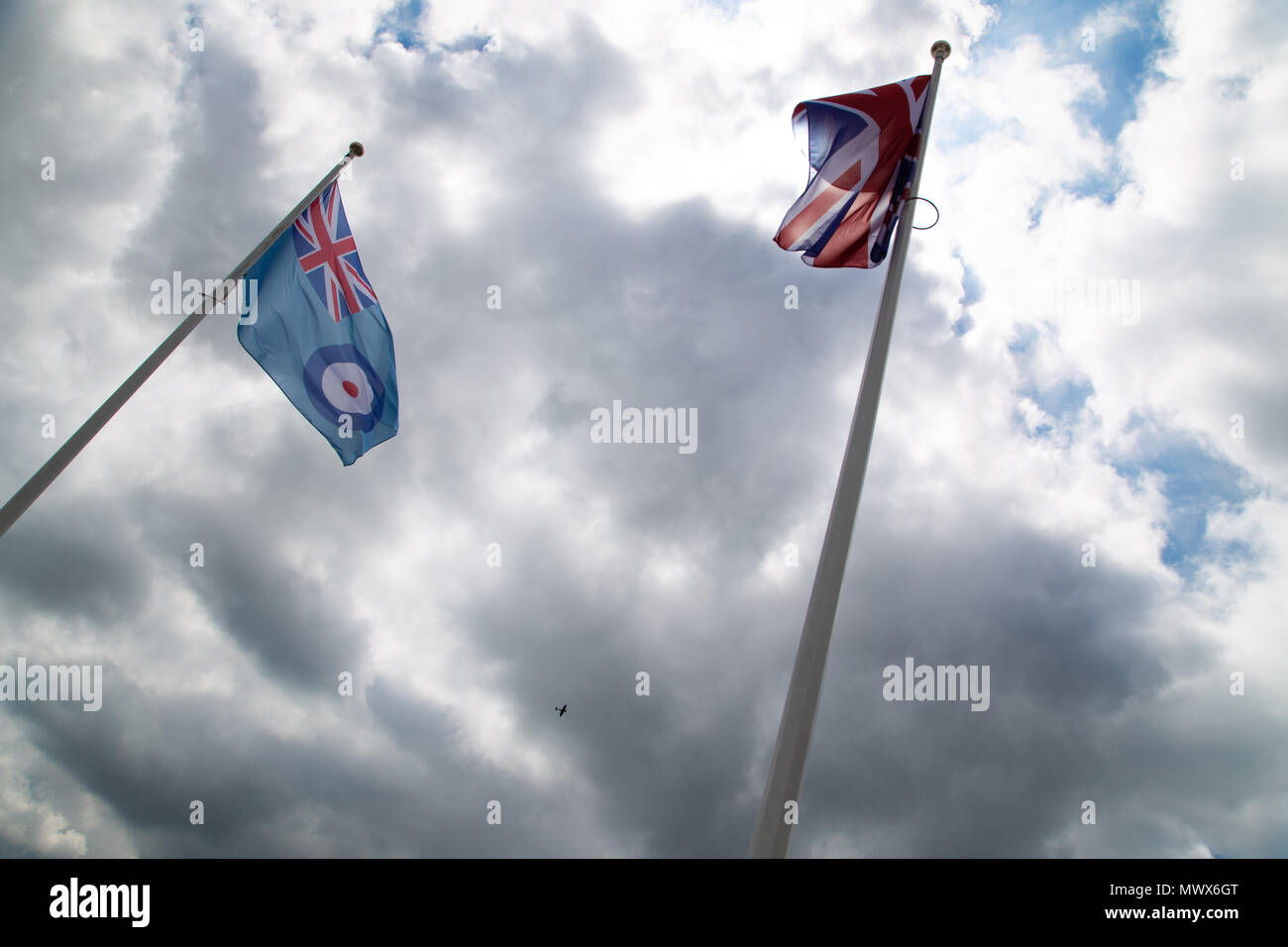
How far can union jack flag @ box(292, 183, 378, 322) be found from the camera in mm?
14773

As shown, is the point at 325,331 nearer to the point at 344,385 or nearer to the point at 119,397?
the point at 344,385

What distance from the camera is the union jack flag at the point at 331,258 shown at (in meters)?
14.8

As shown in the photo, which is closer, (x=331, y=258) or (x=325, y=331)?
(x=325, y=331)

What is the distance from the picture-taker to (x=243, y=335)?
13328 mm

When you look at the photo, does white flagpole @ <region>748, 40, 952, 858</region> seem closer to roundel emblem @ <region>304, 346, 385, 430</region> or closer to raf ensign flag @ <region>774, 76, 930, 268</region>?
raf ensign flag @ <region>774, 76, 930, 268</region>

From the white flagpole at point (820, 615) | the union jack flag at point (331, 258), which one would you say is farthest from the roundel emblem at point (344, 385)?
the white flagpole at point (820, 615)

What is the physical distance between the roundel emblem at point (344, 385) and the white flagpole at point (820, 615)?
11.3 meters

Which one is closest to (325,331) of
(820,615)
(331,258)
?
(331,258)

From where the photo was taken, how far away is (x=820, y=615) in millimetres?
7156

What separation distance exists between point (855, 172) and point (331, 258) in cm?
1139
